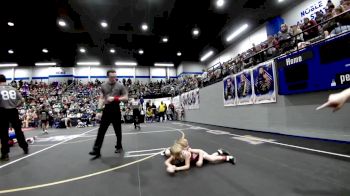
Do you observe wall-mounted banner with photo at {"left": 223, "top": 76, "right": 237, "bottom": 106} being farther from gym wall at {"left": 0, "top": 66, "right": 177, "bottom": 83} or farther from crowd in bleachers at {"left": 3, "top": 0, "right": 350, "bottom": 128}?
gym wall at {"left": 0, "top": 66, "right": 177, "bottom": 83}

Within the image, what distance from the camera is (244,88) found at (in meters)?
8.18

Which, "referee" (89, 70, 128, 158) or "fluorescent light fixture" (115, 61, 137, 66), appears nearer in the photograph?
"referee" (89, 70, 128, 158)

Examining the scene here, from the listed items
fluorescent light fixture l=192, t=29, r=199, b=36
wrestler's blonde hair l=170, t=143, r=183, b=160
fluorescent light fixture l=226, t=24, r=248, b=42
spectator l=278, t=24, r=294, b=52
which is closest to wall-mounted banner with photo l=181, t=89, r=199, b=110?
fluorescent light fixture l=192, t=29, r=199, b=36

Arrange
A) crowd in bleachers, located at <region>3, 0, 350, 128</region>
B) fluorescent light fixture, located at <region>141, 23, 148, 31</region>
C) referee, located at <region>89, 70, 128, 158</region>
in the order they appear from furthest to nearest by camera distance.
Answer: fluorescent light fixture, located at <region>141, 23, 148, 31</region>
crowd in bleachers, located at <region>3, 0, 350, 128</region>
referee, located at <region>89, 70, 128, 158</region>

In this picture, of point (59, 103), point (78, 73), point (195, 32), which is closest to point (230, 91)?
point (195, 32)

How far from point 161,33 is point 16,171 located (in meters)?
15.2

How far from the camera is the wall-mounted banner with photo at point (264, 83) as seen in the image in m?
6.60

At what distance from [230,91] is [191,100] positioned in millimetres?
6067

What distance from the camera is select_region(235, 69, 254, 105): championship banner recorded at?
7.83 metres

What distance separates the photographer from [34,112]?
63.3 feet

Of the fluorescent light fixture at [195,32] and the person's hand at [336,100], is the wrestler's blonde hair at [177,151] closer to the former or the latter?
the person's hand at [336,100]

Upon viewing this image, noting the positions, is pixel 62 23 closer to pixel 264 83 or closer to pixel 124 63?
pixel 264 83

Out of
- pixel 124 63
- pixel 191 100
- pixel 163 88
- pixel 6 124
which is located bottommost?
pixel 6 124

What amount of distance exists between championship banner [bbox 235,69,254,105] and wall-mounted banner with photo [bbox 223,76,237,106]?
31cm
